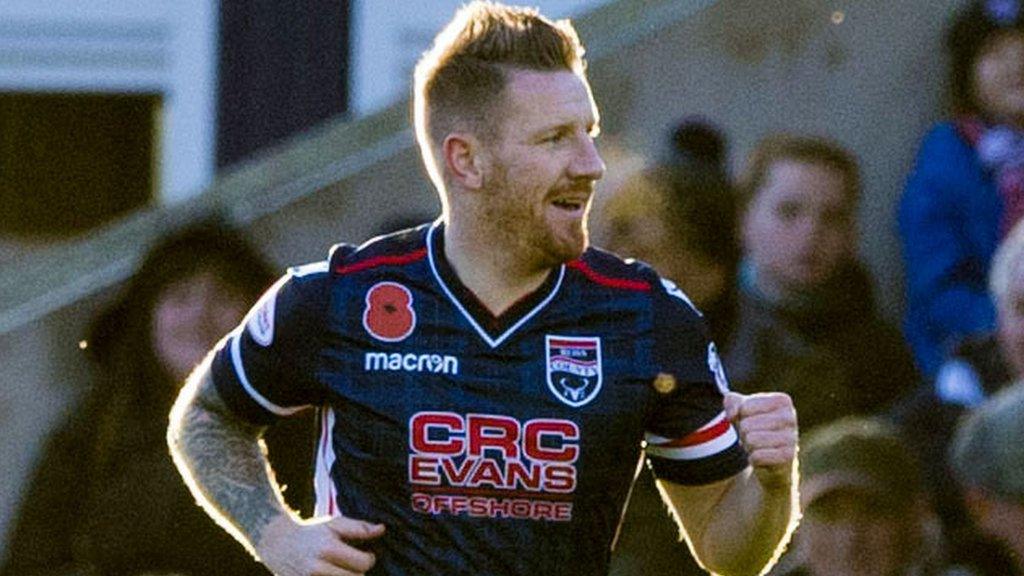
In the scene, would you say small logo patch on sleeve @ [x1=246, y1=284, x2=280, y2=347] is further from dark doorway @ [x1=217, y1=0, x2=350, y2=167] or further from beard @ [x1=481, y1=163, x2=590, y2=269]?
dark doorway @ [x1=217, y1=0, x2=350, y2=167]

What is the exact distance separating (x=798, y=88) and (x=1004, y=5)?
2.43 feet

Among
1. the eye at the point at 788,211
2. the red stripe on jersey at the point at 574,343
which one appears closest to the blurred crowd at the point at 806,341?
the eye at the point at 788,211

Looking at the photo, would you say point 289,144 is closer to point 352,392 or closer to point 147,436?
point 147,436

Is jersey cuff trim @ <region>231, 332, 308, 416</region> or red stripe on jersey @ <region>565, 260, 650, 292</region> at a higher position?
red stripe on jersey @ <region>565, 260, 650, 292</region>

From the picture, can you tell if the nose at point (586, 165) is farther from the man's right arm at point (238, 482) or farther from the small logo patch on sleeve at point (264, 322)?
the man's right arm at point (238, 482)

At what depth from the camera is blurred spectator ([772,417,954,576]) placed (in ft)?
27.0

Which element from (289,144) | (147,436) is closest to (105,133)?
(289,144)

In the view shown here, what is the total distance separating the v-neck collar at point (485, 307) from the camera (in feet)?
21.2

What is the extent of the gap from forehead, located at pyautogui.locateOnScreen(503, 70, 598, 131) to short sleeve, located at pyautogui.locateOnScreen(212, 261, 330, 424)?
0.47 metres

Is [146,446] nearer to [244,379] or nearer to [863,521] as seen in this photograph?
[863,521]

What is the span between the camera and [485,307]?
21.3 ft

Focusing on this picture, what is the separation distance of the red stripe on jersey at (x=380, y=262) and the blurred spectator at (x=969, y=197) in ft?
8.47

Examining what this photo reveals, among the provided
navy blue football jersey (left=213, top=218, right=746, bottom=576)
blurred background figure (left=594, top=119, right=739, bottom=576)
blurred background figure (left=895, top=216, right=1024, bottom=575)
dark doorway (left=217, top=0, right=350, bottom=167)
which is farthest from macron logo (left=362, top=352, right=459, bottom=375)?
dark doorway (left=217, top=0, right=350, bottom=167)

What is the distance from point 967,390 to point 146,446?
2.04 m
